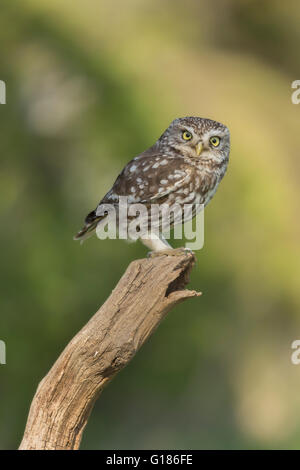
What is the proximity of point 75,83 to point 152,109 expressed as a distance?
0.79 metres

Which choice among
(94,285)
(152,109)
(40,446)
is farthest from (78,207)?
(40,446)

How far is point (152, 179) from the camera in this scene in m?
3.49

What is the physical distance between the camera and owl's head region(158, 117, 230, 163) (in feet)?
11.3

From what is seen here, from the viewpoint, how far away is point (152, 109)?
6250mm

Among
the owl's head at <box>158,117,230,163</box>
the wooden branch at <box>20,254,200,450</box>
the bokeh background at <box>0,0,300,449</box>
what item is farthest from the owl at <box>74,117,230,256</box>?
the bokeh background at <box>0,0,300,449</box>

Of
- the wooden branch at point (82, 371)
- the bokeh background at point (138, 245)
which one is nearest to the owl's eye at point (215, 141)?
the wooden branch at point (82, 371)

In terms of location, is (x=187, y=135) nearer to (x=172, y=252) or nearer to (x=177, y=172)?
(x=177, y=172)

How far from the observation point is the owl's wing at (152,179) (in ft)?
11.4

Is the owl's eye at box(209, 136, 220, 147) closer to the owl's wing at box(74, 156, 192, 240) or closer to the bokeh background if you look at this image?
the owl's wing at box(74, 156, 192, 240)

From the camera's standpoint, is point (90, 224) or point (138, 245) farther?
point (138, 245)

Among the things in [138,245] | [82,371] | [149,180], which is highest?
[138,245]

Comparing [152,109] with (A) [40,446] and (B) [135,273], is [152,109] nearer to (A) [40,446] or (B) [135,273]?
(B) [135,273]

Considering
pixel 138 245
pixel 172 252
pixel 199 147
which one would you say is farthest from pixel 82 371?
pixel 138 245

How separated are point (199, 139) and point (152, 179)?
31cm
